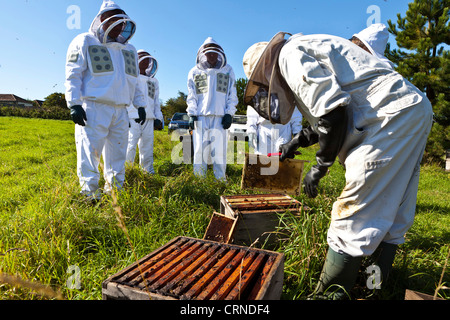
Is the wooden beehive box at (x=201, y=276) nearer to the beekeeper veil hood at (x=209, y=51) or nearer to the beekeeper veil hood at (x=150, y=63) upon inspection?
the beekeeper veil hood at (x=209, y=51)

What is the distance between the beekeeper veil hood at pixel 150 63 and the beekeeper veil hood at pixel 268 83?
523cm

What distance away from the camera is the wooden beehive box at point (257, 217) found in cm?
255

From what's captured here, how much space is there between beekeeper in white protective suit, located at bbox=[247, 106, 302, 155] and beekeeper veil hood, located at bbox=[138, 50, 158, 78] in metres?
2.90

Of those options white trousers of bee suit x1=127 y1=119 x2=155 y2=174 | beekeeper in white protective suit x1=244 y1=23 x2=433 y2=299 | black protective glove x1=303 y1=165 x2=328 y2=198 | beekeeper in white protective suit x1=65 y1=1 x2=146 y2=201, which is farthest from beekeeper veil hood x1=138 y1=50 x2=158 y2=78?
black protective glove x1=303 y1=165 x2=328 y2=198

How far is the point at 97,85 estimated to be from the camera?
3.80 metres

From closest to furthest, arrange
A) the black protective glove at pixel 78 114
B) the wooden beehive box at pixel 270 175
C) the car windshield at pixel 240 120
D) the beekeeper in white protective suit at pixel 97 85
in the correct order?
the wooden beehive box at pixel 270 175
the black protective glove at pixel 78 114
the beekeeper in white protective suit at pixel 97 85
the car windshield at pixel 240 120

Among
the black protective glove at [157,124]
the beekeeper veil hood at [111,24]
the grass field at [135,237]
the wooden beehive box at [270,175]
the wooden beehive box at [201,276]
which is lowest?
the grass field at [135,237]

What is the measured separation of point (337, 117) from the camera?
65.4 inches

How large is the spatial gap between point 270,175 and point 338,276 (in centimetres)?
137

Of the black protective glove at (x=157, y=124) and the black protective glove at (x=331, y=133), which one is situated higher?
the black protective glove at (x=157, y=124)

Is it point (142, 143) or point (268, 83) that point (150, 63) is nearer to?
point (142, 143)

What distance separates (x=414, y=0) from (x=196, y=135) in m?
9.06

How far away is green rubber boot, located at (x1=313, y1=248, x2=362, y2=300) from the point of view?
1.77 m

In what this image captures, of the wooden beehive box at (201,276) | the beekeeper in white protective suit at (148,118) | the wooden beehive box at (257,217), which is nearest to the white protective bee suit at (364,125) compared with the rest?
the wooden beehive box at (201,276)
